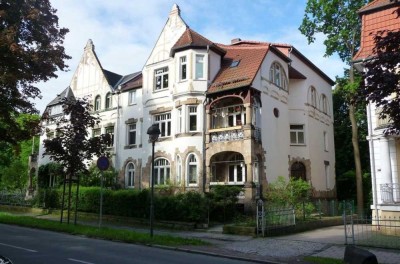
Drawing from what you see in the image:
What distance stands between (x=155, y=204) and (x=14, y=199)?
17051 millimetres

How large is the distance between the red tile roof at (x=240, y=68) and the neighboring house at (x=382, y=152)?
283 inches

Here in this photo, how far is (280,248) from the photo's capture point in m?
14.1

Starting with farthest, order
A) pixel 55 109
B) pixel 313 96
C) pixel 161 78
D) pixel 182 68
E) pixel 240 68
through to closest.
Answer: pixel 55 109, pixel 313 96, pixel 161 78, pixel 182 68, pixel 240 68

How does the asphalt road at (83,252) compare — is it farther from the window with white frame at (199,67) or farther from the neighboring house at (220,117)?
the window with white frame at (199,67)

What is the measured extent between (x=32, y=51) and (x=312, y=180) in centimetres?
2247

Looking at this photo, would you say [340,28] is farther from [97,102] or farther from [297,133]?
[97,102]

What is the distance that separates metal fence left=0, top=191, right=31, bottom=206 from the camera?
106ft

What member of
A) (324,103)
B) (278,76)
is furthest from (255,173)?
(324,103)

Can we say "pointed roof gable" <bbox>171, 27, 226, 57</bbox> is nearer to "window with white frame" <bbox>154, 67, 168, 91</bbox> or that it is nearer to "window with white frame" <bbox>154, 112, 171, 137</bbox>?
"window with white frame" <bbox>154, 67, 168, 91</bbox>

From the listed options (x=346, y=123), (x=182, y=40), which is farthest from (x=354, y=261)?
(x=346, y=123)

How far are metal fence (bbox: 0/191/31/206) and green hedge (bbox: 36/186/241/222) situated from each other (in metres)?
6.68

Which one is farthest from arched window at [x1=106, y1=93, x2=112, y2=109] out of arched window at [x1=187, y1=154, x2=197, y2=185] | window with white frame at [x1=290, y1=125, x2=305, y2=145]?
window with white frame at [x1=290, y1=125, x2=305, y2=145]

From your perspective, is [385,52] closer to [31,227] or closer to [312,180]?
[31,227]

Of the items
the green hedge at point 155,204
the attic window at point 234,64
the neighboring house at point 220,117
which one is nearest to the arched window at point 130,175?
the neighboring house at point 220,117
